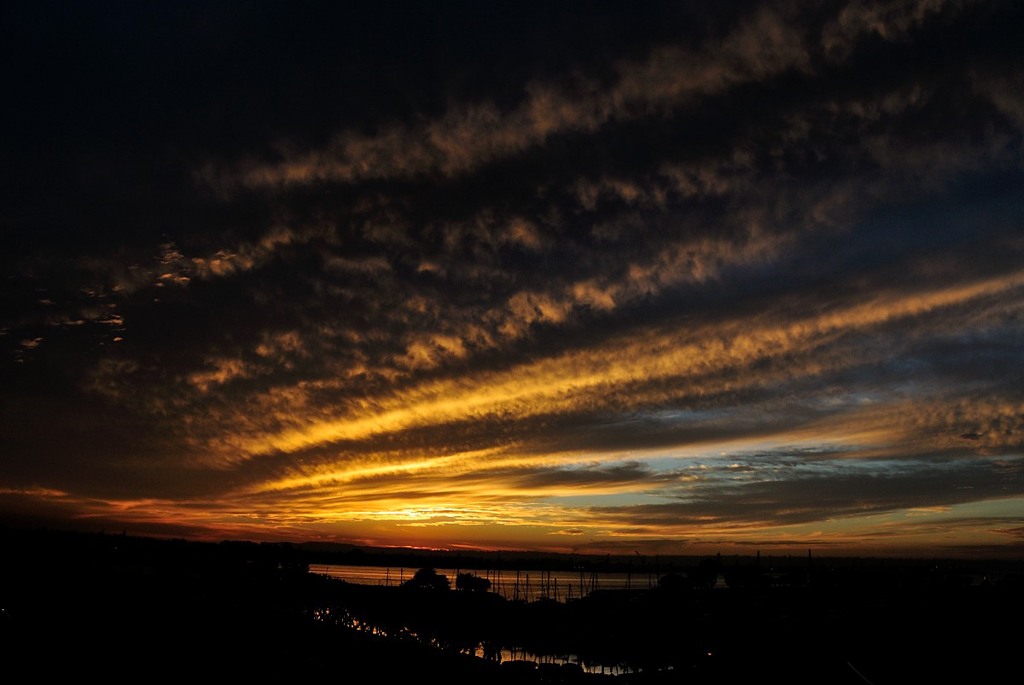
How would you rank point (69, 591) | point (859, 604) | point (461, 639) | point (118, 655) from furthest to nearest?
point (859, 604), point (461, 639), point (69, 591), point (118, 655)

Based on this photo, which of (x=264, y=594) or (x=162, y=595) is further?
(x=264, y=594)

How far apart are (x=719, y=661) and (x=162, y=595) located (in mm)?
44535

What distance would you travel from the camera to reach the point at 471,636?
63344mm

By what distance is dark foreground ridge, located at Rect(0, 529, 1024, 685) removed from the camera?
31.0m

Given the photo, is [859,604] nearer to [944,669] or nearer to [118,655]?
[944,669]

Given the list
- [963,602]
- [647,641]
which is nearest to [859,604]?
[963,602]

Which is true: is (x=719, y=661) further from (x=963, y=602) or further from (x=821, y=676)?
(x=963, y=602)

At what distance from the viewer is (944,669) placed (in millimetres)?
37375

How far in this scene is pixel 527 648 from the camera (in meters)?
56.8

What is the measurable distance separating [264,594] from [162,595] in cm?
2501

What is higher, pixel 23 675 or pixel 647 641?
pixel 23 675

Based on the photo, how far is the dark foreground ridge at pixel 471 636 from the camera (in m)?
31.0

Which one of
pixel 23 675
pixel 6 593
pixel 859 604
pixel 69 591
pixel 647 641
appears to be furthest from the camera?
pixel 859 604

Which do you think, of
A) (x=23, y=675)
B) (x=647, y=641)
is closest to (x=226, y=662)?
(x=23, y=675)
